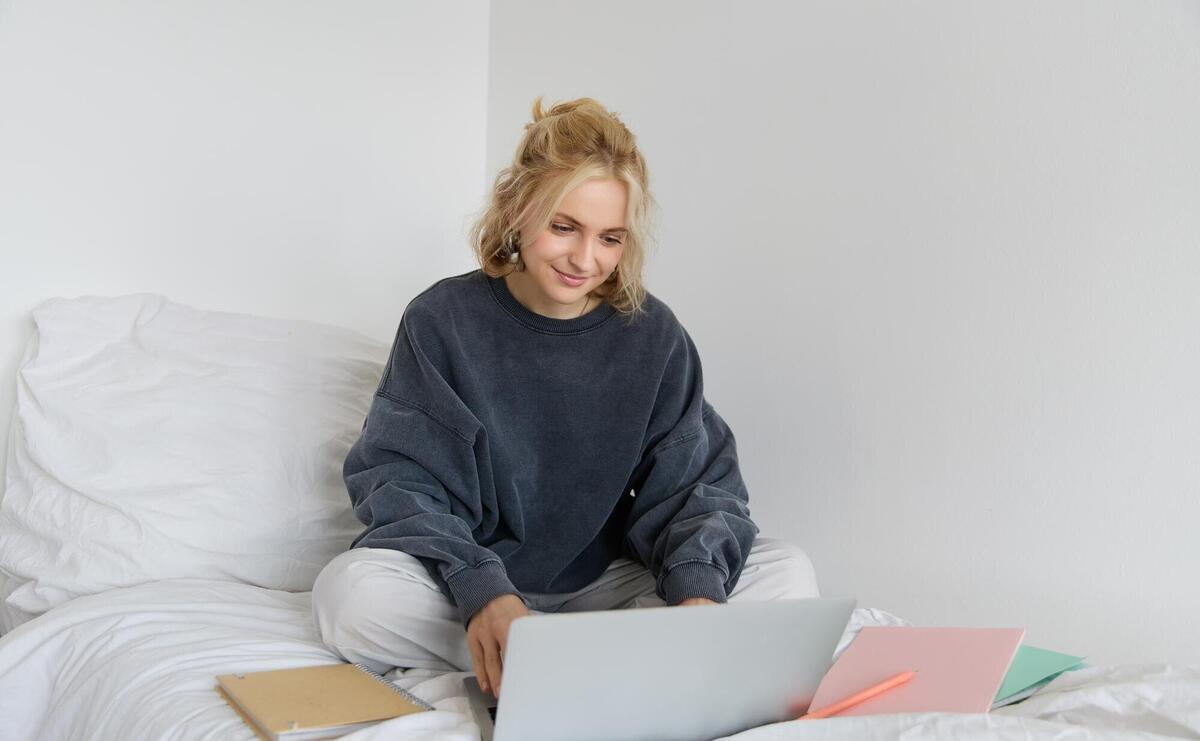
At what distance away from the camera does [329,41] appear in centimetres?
198

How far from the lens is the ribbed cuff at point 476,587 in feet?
3.58

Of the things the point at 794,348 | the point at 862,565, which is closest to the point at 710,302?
the point at 794,348

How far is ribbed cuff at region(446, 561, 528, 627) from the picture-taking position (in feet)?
3.58

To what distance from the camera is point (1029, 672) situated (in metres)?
1.03

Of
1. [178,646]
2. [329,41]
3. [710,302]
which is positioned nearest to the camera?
[178,646]

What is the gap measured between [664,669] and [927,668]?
23cm

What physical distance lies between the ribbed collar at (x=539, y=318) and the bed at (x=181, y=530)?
1.20 feet

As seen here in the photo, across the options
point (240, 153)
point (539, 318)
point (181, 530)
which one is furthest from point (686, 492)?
point (240, 153)

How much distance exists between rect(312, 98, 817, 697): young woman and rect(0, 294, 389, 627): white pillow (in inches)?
8.8

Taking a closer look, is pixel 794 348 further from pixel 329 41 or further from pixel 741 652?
pixel 329 41

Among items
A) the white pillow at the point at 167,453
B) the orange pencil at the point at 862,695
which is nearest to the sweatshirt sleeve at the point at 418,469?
the white pillow at the point at 167,453

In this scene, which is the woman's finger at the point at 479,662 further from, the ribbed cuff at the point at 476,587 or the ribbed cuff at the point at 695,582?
the ribbed cuff at the point at 695,582

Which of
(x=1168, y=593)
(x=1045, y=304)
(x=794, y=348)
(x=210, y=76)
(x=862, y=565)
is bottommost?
(x=862, y=565)

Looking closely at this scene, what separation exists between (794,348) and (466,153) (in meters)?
0.91
